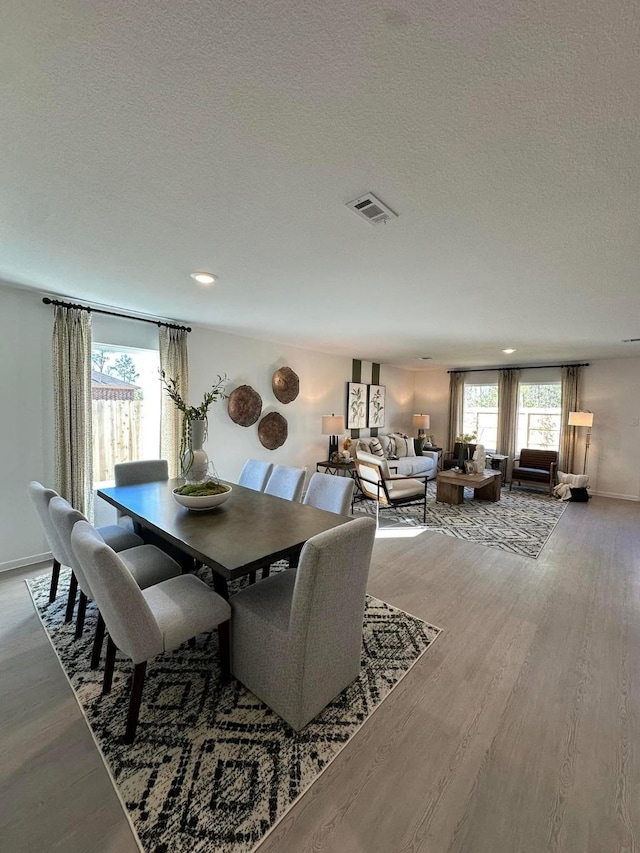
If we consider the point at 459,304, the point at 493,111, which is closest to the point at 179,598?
the point at 493,111

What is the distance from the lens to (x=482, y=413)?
7.54m

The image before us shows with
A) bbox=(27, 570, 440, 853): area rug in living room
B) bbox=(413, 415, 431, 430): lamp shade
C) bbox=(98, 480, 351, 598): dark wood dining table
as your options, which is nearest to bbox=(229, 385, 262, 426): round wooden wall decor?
bbox=(98, 480, 351, 598): dark wood dining table

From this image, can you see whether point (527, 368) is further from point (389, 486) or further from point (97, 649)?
point (97, 649)

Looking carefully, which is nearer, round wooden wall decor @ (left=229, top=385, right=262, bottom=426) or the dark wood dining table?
the dark wood dining table

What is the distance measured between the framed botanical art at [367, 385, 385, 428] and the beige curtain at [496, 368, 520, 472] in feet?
7.94

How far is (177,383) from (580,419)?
6.55 metres

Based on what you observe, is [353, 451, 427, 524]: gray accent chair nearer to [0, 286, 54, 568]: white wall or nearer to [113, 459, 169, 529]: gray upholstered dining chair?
[113, 459, 169, 529]: gray upholstered dining chair

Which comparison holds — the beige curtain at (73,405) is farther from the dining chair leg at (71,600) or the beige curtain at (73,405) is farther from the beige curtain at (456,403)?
the beige curtain at (456,403)

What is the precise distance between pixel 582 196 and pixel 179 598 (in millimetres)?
2665

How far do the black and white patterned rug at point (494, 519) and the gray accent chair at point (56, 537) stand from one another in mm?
2954

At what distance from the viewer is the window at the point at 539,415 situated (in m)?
6.68

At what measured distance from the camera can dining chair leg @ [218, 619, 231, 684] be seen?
1779 mm

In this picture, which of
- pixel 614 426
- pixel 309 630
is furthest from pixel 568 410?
pixel 309 630

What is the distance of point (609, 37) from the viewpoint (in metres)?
0.84
